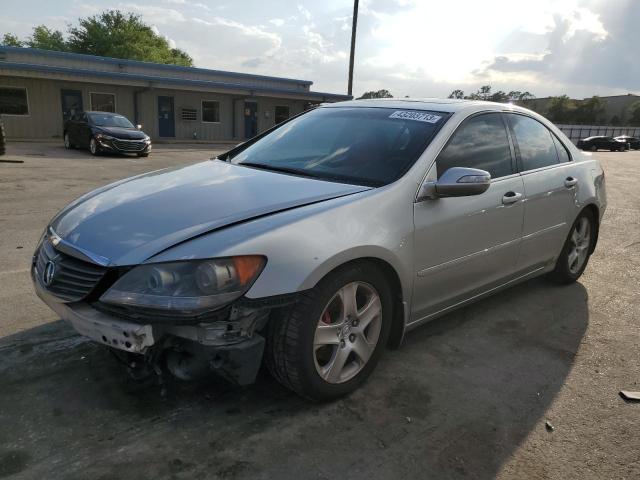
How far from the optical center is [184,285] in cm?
219

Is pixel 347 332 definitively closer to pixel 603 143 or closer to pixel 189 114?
pixel 189 114

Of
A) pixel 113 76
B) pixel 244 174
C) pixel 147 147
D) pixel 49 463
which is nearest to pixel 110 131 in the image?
pixel 147 147

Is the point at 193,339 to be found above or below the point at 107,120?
below

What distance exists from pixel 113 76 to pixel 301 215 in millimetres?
23487

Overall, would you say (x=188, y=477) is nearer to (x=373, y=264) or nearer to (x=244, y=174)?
(x=373, y=264)

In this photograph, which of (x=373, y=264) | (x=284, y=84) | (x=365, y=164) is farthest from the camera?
(x=284, y=84)

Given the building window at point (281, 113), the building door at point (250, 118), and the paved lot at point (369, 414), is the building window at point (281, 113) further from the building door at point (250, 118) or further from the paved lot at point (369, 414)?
the paved lot at point (369, 414)

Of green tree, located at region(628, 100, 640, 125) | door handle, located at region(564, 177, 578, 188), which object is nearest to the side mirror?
door handle, located at region(564, 177, 578, 188)

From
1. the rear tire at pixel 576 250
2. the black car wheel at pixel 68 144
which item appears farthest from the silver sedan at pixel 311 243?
the black car wheel at pixel 68 144

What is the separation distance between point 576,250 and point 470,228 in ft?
6.67

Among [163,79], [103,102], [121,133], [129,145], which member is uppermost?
[163,79]

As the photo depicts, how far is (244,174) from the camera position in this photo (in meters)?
3.23

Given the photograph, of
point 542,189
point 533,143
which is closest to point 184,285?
point 542,189

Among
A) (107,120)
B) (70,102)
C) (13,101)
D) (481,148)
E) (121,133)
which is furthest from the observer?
(70,102)
